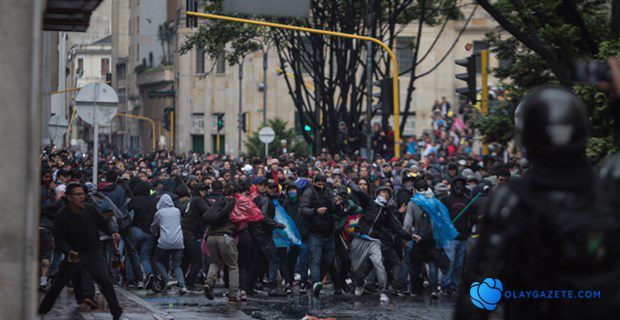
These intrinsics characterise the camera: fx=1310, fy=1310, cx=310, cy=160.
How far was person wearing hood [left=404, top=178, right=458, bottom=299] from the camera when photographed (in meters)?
18.2

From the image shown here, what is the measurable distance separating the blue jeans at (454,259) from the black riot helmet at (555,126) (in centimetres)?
1429

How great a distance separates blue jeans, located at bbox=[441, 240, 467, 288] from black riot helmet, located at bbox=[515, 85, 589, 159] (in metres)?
14.3

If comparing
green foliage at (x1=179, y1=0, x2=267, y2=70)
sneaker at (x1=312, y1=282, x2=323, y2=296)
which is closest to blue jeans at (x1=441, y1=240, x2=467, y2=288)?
sneaker at (x1=312, y1=282, x2=323, y2=296)

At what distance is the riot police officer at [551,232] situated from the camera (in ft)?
13.0

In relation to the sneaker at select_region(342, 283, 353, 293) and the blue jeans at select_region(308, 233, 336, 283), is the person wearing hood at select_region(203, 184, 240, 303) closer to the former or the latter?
the blue jeans at select_region(308, 233, 336, 283)

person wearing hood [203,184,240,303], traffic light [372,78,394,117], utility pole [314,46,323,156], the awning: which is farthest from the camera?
utility pole [314,46,323,156]

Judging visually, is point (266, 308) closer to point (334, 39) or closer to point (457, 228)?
point (457, 228)

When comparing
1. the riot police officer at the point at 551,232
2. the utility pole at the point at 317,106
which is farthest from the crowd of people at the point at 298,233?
the utility pole at the point at 317,106

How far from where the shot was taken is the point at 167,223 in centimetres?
1833

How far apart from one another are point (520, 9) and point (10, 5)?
10501 mm

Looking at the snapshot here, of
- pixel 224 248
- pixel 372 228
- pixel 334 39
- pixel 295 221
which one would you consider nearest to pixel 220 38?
pixel 334 39

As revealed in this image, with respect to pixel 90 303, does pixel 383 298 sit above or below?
below

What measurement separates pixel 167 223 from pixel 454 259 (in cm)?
405

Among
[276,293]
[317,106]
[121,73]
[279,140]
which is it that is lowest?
[276,293]
